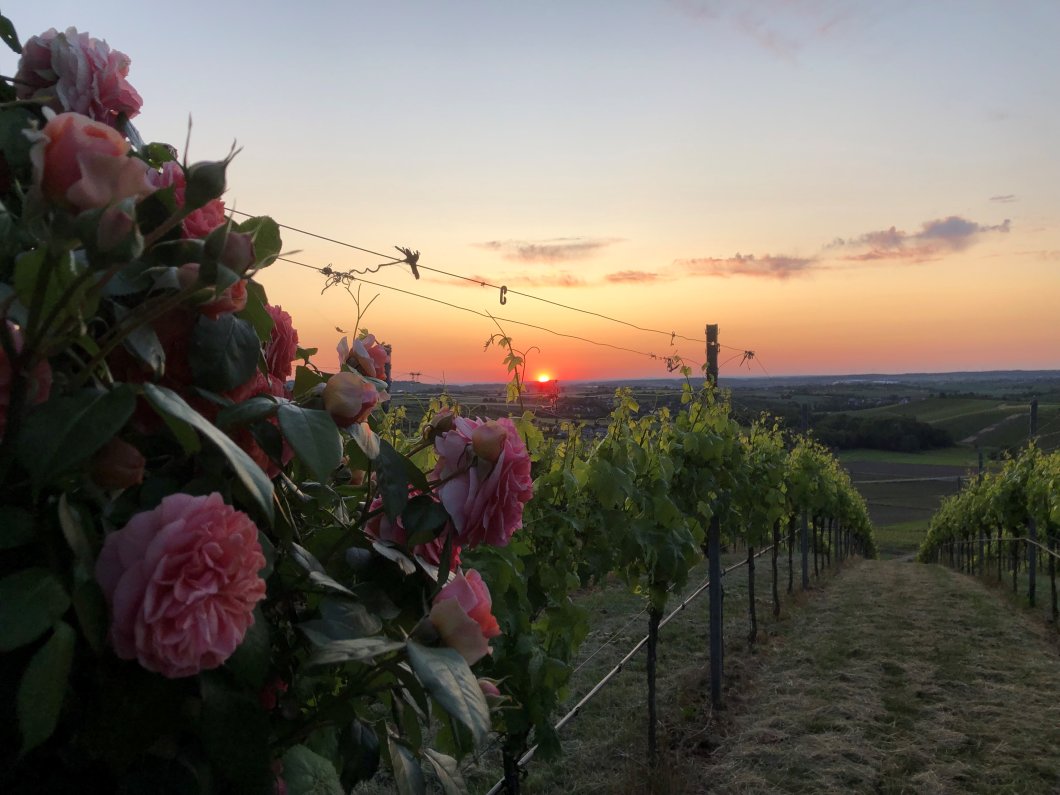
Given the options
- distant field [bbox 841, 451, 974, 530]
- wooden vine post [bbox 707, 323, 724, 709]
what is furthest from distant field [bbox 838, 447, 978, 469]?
wooden vine post [bbox 707, 323, 724, 709]

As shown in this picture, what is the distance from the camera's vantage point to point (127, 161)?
0.48m

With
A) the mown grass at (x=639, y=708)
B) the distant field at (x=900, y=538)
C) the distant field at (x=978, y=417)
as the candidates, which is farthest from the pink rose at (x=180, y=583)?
the distant field at (x=978, y=417)

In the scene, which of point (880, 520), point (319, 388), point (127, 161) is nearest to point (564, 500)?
point (319, 388)

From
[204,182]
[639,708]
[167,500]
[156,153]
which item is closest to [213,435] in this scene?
[167,500]

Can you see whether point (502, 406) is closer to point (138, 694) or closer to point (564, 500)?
point (564, 500)

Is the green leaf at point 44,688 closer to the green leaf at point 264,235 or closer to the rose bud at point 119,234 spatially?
the rose bud at point 119,234

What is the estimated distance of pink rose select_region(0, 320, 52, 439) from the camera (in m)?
0.48

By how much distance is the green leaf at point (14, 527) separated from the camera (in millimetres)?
470

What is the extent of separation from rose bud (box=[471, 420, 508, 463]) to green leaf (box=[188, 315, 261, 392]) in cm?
22

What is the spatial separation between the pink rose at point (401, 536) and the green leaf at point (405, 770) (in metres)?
0.19

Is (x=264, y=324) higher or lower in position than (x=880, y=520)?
higher

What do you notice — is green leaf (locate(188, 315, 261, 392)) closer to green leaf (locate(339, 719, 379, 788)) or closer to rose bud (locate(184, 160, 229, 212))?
rose bud (locate(184, 160, 229, 212))

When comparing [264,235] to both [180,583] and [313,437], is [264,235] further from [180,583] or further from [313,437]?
[180,583]

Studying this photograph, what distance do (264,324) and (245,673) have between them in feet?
0.97
